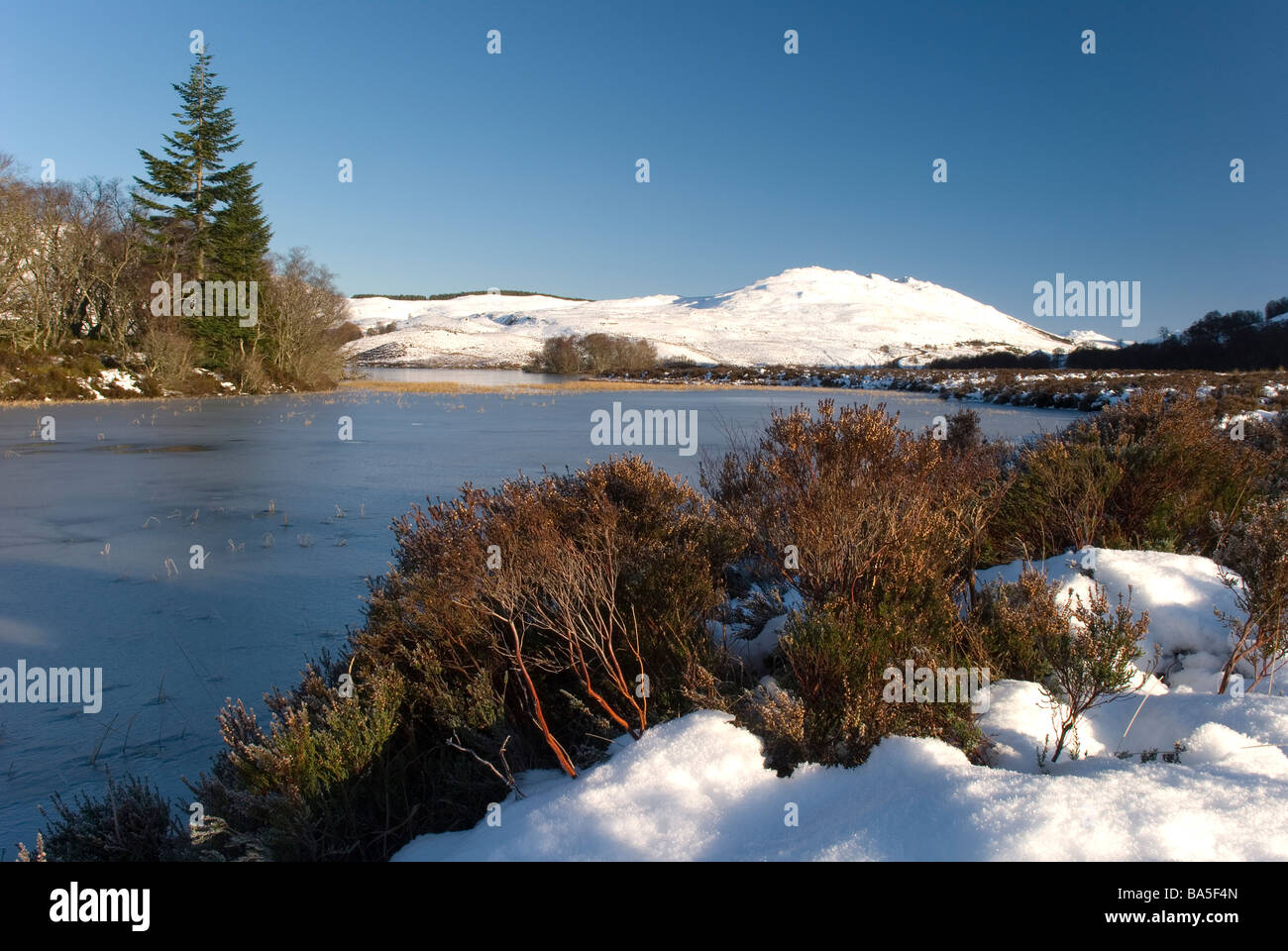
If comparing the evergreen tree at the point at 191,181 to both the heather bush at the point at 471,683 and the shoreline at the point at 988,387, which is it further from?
the heather bush at the point at 471,683

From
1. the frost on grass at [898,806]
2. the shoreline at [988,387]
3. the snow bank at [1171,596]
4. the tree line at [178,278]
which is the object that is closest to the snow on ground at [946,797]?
the frost on grass at [898,806]

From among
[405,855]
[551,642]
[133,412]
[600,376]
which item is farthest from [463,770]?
[600,376]

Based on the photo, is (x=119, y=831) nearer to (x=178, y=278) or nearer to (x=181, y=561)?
(x=181, y=561)

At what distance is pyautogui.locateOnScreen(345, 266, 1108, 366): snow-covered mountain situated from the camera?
257 ft

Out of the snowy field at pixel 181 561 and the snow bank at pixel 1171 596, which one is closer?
the snowy field at pixel 181 561

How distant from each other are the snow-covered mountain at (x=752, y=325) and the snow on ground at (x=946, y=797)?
147 feet

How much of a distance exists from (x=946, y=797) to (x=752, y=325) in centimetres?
9939

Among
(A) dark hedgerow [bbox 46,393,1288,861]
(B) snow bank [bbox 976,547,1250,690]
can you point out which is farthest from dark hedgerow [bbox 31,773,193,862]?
(B) snow bank [bbox 976,547,1250,690]

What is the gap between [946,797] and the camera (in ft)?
7.65

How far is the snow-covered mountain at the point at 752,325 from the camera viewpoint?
78.3 m

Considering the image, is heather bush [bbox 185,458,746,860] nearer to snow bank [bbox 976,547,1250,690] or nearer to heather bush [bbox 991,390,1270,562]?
snow bank [bbox 976,547,1250,690]

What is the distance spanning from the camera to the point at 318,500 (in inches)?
359

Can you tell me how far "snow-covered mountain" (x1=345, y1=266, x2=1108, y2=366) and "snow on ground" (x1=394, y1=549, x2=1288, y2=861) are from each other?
1767 inches
